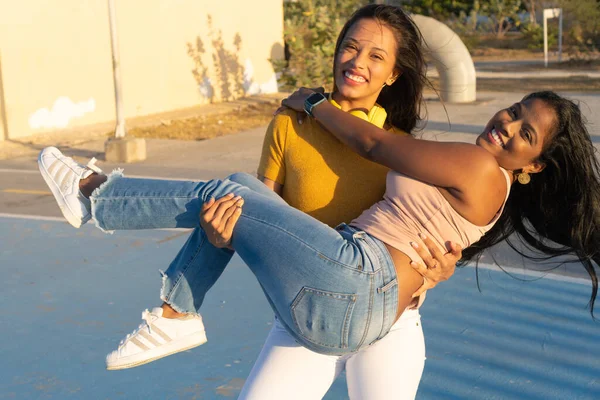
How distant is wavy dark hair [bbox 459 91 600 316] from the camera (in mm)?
2793

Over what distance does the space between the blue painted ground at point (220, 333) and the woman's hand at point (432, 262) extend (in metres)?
1.77

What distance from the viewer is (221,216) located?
2551 mm

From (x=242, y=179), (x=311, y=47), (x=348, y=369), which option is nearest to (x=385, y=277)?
(x=348, y=369)

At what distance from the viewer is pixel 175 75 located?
18359 mm

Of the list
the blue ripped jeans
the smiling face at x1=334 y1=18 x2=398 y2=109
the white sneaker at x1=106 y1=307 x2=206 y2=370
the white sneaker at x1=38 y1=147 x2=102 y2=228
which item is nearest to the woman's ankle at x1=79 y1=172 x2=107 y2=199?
the white sneaker at x1=38 y1=147 x2=102 y2=228

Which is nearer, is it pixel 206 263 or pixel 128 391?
pixel 206 263

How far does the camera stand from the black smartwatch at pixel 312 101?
2891 mm

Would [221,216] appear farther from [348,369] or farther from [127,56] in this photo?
[127,56]

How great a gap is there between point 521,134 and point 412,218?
1.57 ft

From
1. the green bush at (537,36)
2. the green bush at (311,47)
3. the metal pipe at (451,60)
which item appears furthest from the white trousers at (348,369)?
the green bush at (537,36)

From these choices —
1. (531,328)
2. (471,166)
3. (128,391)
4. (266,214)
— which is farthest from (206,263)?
(531,328)

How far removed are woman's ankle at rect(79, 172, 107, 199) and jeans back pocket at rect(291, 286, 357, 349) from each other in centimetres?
86

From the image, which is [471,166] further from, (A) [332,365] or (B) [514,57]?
(B) [514,57]

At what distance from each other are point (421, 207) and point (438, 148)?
199 mm
